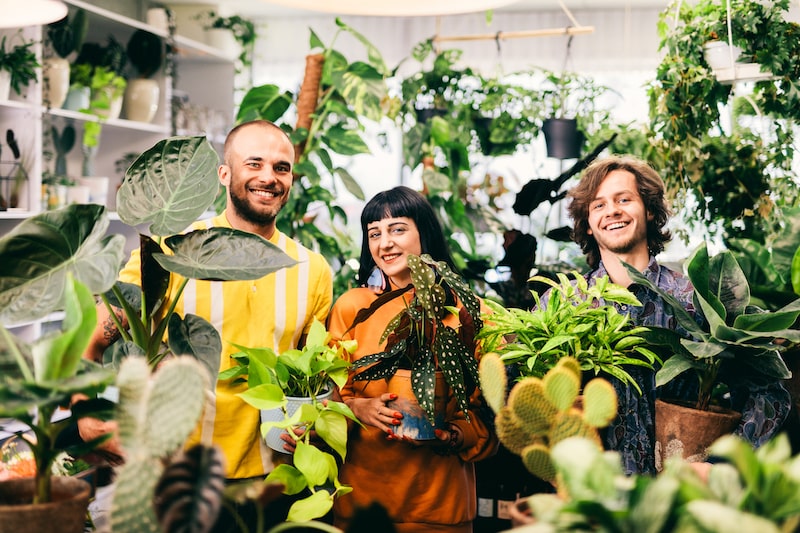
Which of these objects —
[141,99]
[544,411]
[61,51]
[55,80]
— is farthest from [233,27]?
[544,411]

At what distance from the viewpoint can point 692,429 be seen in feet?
4.60

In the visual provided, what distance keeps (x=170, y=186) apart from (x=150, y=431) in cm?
63

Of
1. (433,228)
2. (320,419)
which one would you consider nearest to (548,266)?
(433,228)

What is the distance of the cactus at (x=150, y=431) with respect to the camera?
80 cm

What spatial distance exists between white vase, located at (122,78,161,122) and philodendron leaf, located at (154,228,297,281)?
4.31 metres

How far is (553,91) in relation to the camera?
3.83 meters

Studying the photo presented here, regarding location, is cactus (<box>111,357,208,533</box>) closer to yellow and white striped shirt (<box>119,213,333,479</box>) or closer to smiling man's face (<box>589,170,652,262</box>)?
yellow and white striped shirt (<box>119,213,333,479</box>)

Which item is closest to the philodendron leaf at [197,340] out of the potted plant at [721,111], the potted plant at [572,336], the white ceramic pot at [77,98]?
the potted plant at [572,336]

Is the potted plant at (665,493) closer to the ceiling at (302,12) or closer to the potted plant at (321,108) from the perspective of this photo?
the potted plant at (321,108)

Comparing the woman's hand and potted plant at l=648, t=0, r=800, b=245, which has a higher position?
potted plant at l=648, t=0, r=800, b=245

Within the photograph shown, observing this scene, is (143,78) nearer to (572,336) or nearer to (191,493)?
(572,336)

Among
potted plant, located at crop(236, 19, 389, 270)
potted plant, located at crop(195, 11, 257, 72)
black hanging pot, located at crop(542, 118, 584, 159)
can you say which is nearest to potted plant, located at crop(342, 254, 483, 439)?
potted plant, located at crop(236, 19, 389, 270)

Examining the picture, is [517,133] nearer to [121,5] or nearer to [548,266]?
[548,266]

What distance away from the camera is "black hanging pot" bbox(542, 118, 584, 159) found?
3783mm
